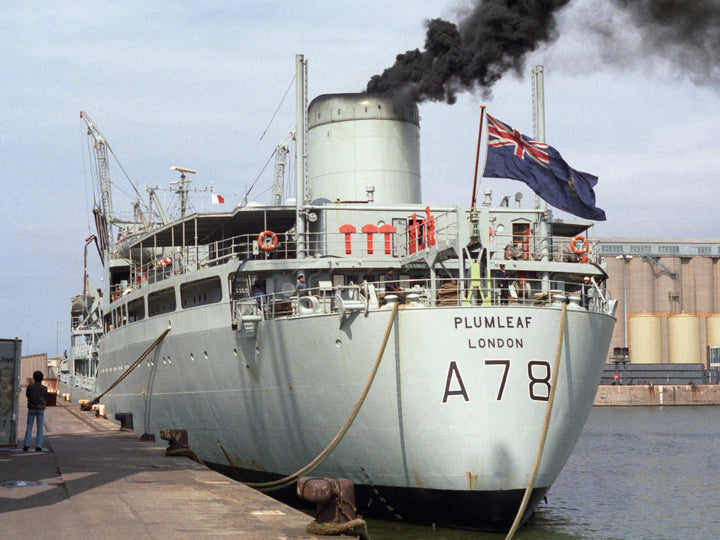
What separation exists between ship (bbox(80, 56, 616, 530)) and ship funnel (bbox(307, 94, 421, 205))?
0.05 m

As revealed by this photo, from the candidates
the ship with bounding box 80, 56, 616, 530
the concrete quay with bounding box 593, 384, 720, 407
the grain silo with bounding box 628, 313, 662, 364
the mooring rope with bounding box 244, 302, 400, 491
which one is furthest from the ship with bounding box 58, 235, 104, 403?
the grain silo with bounding box 628, 313, 662, 364

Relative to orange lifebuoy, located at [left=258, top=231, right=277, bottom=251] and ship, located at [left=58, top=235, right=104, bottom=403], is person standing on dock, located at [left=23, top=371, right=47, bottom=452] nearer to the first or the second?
orange lifebuoy, located at [left=258, top=231, right=277, bottom=251]

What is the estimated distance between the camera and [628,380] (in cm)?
8512

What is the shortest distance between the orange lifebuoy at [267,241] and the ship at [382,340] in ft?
0.24

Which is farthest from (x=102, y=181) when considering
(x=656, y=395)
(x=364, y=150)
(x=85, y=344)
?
(x=656, y=395)

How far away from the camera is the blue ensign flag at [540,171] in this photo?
20.5m

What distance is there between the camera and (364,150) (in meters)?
27.2

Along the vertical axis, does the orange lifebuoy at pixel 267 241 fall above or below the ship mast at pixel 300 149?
below

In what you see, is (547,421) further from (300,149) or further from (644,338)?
(644,338)

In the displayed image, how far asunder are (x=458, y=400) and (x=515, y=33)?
1516cm

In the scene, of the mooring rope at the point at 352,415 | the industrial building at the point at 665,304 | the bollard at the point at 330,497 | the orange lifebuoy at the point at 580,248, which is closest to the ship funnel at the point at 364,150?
the orange lifebuoy at the point at 580,248

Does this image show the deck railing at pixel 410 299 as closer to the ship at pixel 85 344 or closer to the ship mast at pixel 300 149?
the ship mast at pixel 300 149

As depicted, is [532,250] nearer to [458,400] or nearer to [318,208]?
[318,208]

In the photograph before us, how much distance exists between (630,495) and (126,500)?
57.8 ft
